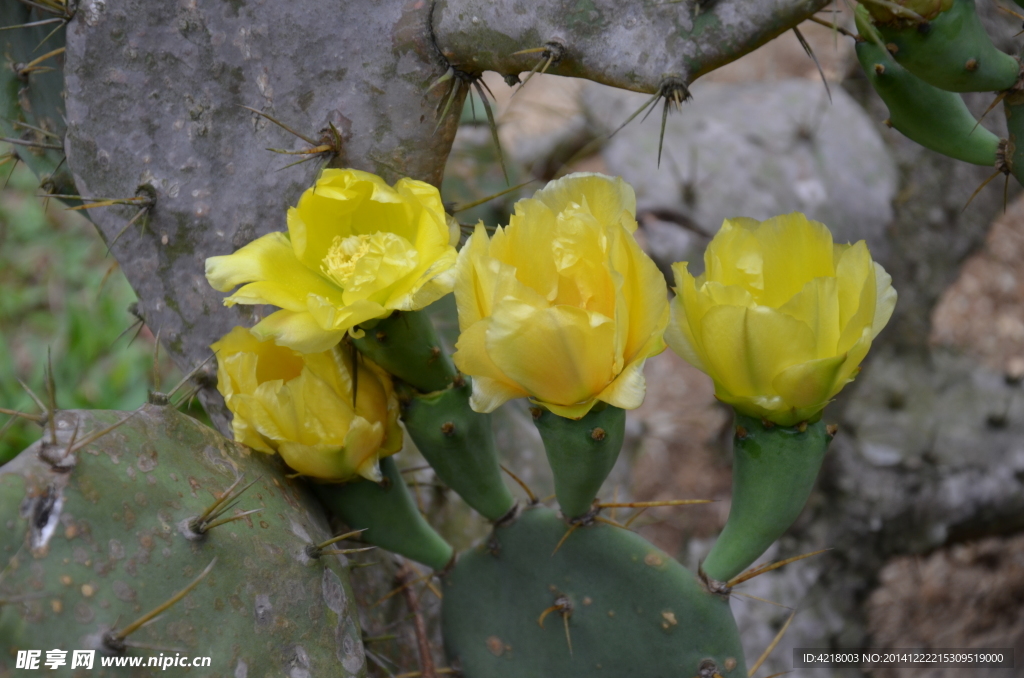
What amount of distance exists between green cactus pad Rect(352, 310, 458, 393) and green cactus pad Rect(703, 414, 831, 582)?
0.93ft

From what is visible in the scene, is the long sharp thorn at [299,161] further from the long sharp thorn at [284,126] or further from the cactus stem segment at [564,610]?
the cactus stem segment at [564,610]

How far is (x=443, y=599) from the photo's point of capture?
90cm

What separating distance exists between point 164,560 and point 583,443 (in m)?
0.35

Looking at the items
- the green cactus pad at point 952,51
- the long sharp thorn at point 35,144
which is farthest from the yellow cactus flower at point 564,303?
the long sharp thorn at point 35,144

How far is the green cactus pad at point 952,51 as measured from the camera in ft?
2.03

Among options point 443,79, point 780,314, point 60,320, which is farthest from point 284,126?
point 60,320

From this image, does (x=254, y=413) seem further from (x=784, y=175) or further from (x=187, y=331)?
(x=784, y=175)

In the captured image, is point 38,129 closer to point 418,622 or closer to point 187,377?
point 187,377

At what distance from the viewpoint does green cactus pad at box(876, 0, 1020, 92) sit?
0.62 metres

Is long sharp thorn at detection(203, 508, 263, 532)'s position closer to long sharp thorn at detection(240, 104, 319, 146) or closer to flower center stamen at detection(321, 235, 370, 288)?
flower center stamen at detection(321, 235, 370, 288)

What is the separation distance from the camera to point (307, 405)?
717mm

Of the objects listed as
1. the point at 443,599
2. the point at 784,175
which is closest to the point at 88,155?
the point at 443,599

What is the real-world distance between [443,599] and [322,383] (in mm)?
327

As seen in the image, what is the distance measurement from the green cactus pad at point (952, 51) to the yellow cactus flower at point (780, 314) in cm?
15
